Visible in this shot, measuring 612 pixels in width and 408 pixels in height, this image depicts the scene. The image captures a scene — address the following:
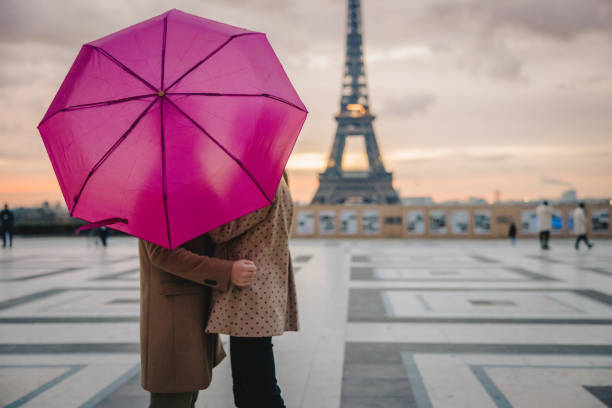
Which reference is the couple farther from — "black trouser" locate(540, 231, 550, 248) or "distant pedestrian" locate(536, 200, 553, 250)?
"black trouser" locate(540, 231, 550, 248)

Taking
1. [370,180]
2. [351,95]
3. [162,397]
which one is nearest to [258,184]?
[162,397]

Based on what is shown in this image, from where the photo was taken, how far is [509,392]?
3148mm

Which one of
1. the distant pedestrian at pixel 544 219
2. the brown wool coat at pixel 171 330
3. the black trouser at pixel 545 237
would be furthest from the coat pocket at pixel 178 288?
the black trouser at pixel 545 237

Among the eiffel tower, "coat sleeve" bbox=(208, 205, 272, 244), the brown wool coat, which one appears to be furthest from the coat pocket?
the eiffel tower

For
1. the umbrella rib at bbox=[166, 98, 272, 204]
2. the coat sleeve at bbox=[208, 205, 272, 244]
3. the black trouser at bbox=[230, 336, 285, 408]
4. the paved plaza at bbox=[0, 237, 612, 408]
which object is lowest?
the paved plaza at bbox=[0, 237, 612, 408]

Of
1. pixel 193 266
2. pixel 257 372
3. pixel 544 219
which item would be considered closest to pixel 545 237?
pixel 544 219

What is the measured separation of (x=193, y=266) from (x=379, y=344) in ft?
8.83

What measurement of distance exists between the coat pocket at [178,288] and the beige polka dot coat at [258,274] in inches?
3.3

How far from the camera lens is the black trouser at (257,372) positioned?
210 centimetres

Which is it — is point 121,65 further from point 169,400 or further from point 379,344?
point 379,344

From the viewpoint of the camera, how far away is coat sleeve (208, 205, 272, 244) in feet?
6.59

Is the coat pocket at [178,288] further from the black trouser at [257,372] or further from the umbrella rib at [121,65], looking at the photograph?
the umbrella rib at [121,65]

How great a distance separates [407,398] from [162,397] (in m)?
1.59

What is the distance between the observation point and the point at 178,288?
80.4 inches
